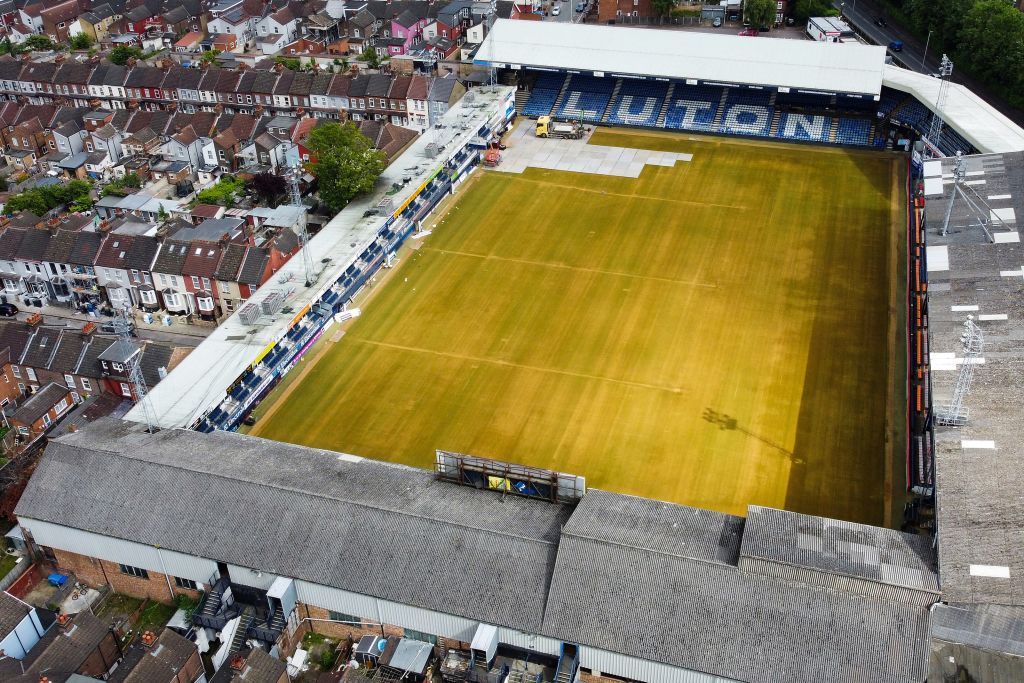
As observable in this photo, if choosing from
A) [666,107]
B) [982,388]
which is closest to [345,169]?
[666,107]

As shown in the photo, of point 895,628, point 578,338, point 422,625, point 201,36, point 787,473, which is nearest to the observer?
point 895,628

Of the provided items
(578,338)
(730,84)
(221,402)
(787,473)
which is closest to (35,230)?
(221,402)

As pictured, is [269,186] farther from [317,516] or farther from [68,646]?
[68,646]

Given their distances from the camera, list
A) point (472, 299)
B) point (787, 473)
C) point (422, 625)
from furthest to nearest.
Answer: point (472, 299) < point (787, 473) < point (422, 625)

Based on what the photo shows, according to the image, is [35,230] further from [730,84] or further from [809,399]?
[730,84]

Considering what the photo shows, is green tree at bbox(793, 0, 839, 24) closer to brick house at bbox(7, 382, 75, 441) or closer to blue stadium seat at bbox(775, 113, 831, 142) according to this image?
blue stadium seat at bbox(775, 113, 831, 142)

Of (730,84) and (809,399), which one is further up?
(730,84)
